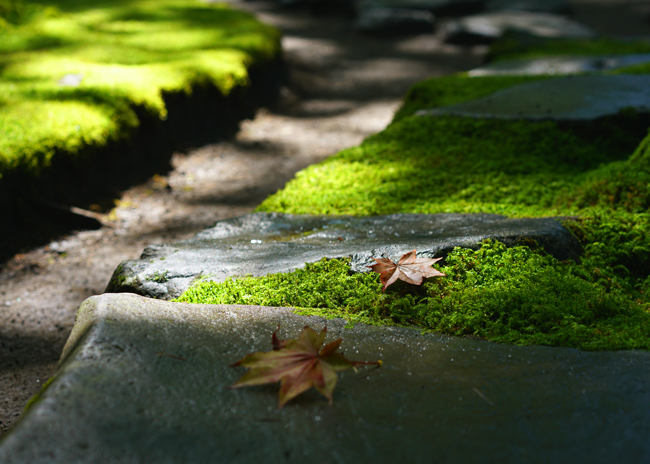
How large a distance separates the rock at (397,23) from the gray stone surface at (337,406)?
38.2ft

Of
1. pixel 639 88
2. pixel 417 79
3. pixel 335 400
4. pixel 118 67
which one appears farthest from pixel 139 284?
pixel 417 79

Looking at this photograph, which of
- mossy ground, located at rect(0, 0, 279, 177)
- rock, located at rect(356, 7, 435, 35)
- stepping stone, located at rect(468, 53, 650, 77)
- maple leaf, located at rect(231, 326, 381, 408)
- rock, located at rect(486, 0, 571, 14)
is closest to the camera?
maple leaf, located at rect(231, 326, 381, 408)

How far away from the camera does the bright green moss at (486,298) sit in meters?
1.67

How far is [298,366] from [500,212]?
1.74 metres

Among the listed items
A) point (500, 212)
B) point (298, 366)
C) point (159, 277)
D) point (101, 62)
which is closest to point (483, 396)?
point (298, 366)

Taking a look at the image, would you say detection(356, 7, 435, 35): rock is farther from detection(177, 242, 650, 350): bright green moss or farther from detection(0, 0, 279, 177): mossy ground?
detection(177, 242, 650, 350): bright green moss

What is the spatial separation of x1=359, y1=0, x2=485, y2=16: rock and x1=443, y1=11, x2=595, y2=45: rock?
1.54 metres

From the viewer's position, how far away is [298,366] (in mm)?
1383

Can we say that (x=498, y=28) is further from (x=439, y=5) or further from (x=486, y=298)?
(x=486, y=298)

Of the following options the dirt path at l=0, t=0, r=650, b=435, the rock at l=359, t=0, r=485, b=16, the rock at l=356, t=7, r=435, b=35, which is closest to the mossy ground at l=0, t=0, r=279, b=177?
the dirt path at l=0, t=0, r=650, b=435

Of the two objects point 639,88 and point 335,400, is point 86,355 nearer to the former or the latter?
point 335,400

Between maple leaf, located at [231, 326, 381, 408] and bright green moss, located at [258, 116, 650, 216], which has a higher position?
maple leaf, located at [231, 326, 381, 408]

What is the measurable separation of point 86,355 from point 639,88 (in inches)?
174

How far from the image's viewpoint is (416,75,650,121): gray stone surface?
12.0ft
